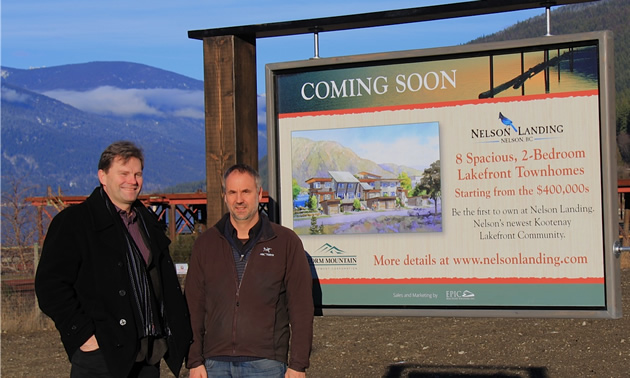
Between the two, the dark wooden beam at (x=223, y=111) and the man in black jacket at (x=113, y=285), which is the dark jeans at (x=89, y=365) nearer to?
the man in black jacket at (x=113, y=285)

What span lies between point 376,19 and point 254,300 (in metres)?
2.03

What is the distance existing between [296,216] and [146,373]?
1.60 meters

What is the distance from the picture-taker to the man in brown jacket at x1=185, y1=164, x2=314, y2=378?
4.45m

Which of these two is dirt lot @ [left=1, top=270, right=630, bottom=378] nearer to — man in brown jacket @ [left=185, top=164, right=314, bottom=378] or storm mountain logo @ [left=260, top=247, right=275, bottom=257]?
man in brown jacket @ [left=185, top=164, right=314, bottom=378]

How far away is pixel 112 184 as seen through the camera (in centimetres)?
431

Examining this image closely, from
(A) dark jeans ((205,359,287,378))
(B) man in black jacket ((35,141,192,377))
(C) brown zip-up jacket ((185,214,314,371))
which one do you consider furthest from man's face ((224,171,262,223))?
(A) dark jeans ((205,359,287,378))

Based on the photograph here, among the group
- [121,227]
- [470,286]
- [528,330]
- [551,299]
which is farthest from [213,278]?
[528,330]

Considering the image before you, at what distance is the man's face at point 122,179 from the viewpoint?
4297 mm

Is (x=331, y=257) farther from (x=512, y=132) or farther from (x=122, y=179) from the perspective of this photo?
(x=122, y=179)

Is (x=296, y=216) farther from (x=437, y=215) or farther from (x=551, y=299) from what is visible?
(x=551, y=299)

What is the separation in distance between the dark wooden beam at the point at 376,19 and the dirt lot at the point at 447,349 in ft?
15.2

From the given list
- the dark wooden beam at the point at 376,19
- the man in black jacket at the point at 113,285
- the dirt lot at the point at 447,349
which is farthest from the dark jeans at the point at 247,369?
Result: the dirt lot at the point at 447,349

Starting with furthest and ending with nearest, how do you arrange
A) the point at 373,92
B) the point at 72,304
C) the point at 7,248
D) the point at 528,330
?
1. the point at 7,248
2. the point at 528,330
3. the point at 373,92
4. the point at 72,304

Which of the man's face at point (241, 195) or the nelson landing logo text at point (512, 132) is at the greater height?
the nelson landing logo text at point (512, 132)
